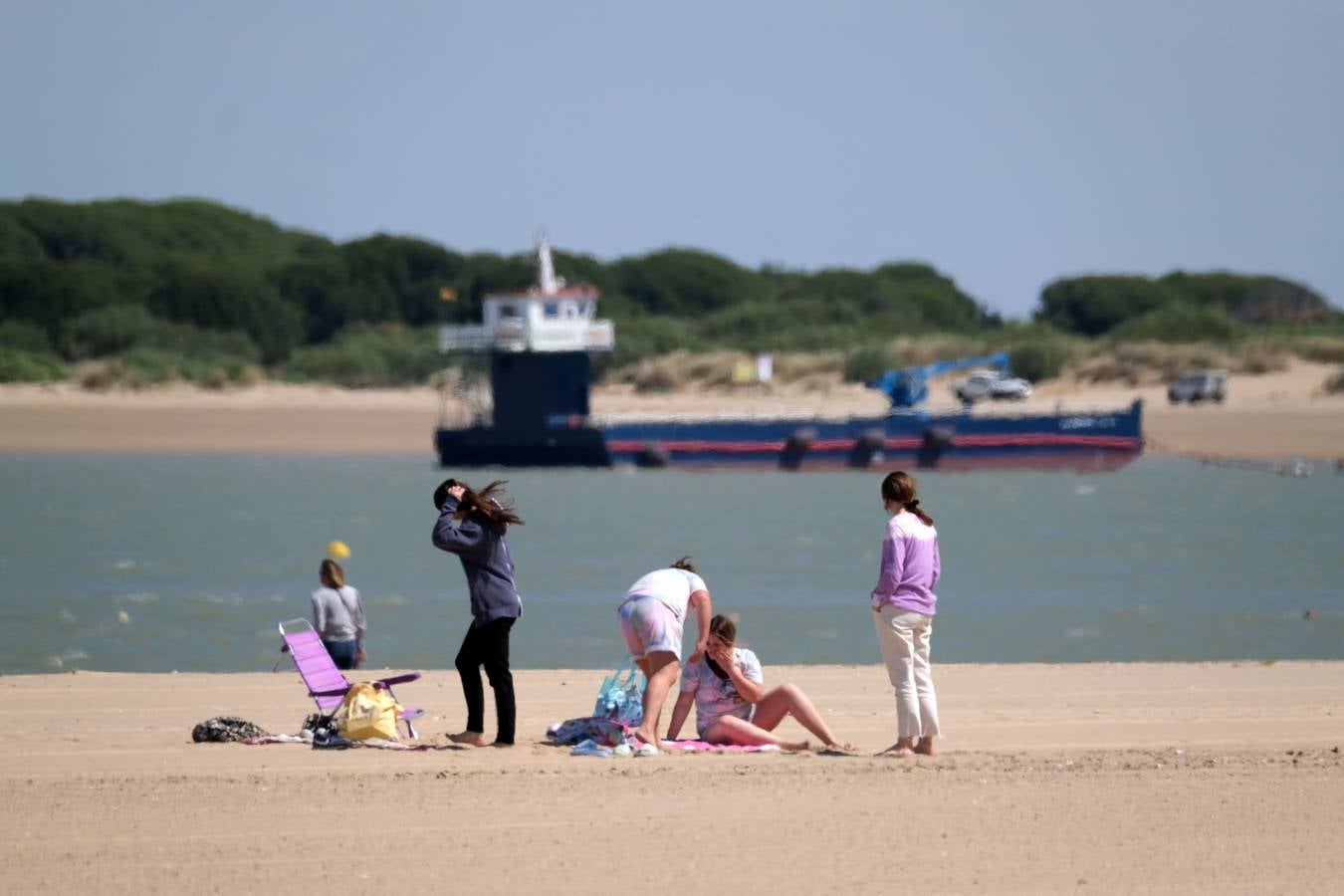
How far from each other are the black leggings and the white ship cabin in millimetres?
37274

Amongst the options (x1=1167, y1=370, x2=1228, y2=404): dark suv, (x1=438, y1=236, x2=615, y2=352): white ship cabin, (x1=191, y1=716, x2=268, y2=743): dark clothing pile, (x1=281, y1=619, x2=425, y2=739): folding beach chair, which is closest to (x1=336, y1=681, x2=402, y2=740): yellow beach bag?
(x1=281, y1=619, x2=425, y2=739): folding beach chair

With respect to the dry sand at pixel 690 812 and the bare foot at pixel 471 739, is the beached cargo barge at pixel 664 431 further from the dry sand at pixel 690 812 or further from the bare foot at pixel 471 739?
the bare foot at pixel 471 739

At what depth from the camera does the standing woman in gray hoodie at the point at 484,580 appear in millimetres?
9570

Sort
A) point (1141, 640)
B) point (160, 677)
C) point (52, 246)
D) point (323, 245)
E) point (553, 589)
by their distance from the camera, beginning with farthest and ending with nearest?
point (323, 245) < point (52, 246) < point (553, 589) < point (1141, 640) < point (160, 677)

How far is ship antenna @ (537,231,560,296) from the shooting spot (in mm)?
48438

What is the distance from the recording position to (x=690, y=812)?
8523 mm

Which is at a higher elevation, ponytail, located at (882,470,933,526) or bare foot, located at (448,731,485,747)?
ponytail, located at (882,470,933,526)

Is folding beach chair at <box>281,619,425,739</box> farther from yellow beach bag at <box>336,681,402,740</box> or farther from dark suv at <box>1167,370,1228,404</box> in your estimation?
dark suv at <box>1167,370,1228,404</box>

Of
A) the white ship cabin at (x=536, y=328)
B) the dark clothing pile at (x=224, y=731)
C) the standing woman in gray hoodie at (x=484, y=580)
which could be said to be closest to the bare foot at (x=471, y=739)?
the standing woman in gray hoodie at (x=484, y=580)

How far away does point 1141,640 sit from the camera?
17.8 meters

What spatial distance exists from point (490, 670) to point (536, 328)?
37.9 metres

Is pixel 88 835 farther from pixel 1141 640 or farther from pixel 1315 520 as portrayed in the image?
pixel 1315 520

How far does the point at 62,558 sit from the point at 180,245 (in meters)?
77.3

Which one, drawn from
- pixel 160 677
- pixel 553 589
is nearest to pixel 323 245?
pixel 553 589
